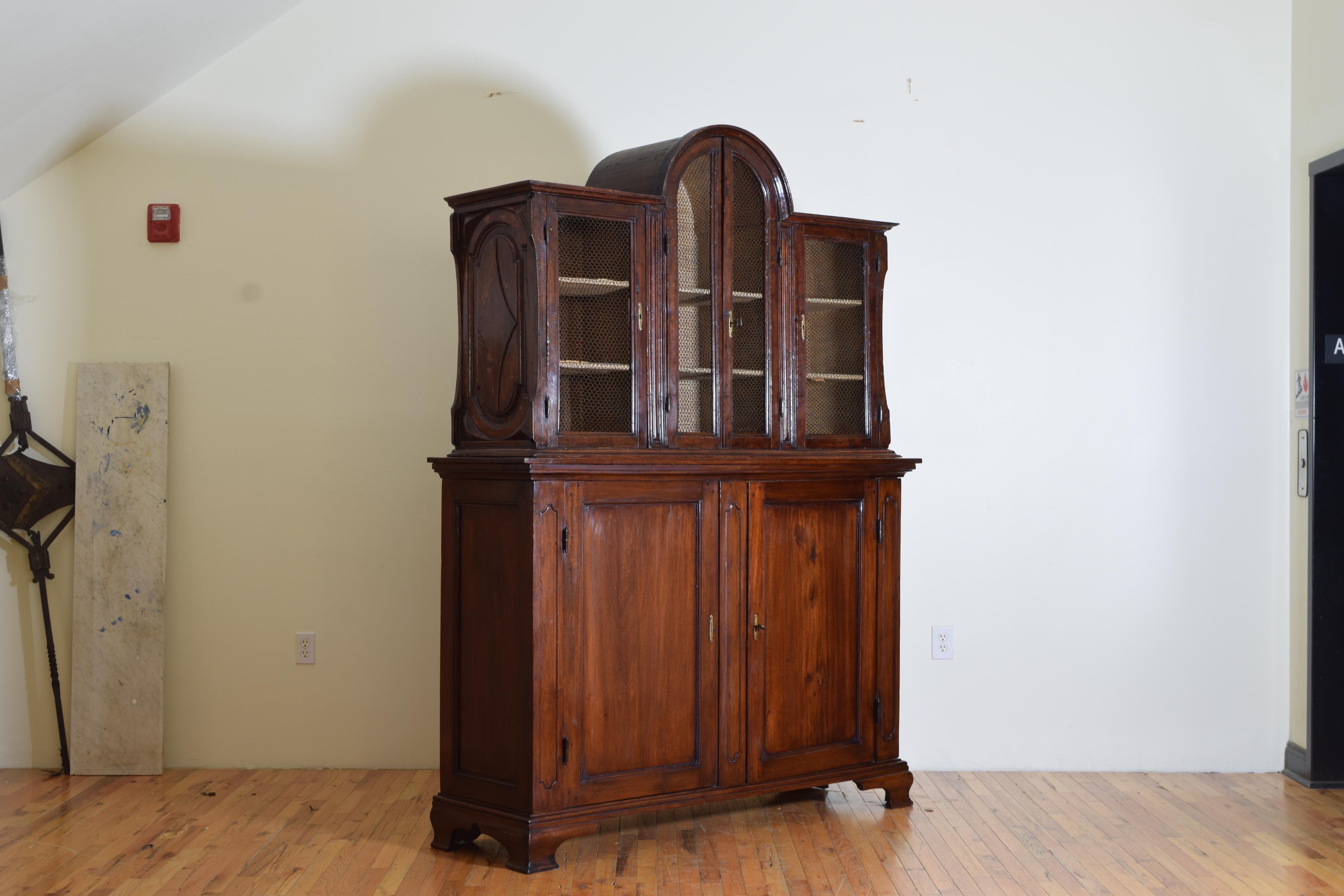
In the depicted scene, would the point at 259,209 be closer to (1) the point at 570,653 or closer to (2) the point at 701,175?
(2) the point at 701,175

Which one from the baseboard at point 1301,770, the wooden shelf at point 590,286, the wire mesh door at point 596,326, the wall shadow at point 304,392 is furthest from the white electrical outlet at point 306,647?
the baseboard at point 1301,770

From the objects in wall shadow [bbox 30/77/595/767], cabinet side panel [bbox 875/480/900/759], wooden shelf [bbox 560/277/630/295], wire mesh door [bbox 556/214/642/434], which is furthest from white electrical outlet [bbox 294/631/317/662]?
cabinet side panel [bbox 875/480/900/759]

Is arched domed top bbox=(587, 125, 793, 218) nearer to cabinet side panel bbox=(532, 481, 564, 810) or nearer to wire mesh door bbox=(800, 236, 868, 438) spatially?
wire mesh door bbox=(800, 236, 868, 438)

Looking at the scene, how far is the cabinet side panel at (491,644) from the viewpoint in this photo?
2.76 m

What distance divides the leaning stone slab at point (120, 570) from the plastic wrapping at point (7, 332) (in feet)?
0.73

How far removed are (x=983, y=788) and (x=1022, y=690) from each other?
422 mm

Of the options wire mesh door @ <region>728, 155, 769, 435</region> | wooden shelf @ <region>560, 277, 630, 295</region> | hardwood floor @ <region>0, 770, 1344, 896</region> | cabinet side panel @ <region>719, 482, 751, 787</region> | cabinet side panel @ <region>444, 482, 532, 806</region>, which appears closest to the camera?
hardwood floor @ <region>0, 770, 1344, 896</region>

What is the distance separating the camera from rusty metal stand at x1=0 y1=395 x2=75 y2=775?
3494 mm

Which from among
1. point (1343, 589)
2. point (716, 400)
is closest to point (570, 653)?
point (716, 400)

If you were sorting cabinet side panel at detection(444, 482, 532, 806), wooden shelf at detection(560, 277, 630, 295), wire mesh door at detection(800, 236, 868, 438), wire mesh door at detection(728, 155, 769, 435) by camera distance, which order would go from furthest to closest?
wire mesh door at detection(800, 236, 868, 438)
wire mesh door at detection(728, 155, 769, 435)
wooden shelf at detection(560, 277, 630, 295)
cabinet side panel at detection(444, 482, 532, 806)

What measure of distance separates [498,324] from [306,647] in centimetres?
147

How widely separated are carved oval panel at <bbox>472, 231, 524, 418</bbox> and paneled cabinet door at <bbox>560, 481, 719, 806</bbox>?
13.3 inches

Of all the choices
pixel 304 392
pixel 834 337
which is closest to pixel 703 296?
pixel 834 337

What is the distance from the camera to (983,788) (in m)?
3.50
